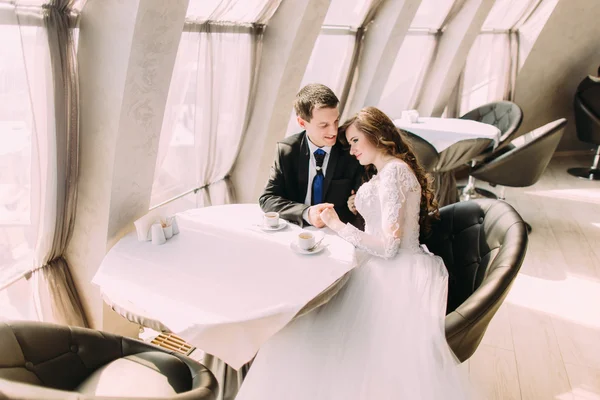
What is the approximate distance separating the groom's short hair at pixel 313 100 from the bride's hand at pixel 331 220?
0.54 meters

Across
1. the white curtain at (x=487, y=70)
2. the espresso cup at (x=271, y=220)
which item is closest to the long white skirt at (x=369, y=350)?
the espresso cup at (x=271, y=220)

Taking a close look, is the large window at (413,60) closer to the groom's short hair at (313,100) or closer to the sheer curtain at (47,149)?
the groom's short hair at (313,100)

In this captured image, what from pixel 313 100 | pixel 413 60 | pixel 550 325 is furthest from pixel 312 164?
pixel 413 60

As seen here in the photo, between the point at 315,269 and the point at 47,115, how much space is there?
1.41 m

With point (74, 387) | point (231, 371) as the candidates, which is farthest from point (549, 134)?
point (74, 387)

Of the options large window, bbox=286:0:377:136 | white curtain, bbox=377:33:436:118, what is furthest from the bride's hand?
white curtain, bbox=377:33:436:118

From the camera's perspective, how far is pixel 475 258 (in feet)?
6.59

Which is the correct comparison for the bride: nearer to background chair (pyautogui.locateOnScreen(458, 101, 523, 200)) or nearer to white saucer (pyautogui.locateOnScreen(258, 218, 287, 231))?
white saucer (pyautogui.locateOnScreen(258, 218, 287, 231))

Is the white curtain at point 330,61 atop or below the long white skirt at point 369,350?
atop

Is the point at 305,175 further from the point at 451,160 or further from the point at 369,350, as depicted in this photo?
the point at 451,160

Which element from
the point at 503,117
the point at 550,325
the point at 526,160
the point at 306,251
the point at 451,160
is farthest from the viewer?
the point at 503,117

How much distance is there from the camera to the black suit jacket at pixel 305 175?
2479 mm

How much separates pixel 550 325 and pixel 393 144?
1.76m

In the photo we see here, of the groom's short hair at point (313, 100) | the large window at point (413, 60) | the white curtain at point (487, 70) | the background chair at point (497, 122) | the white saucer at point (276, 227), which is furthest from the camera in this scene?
the white curtain at point (487, 70)
